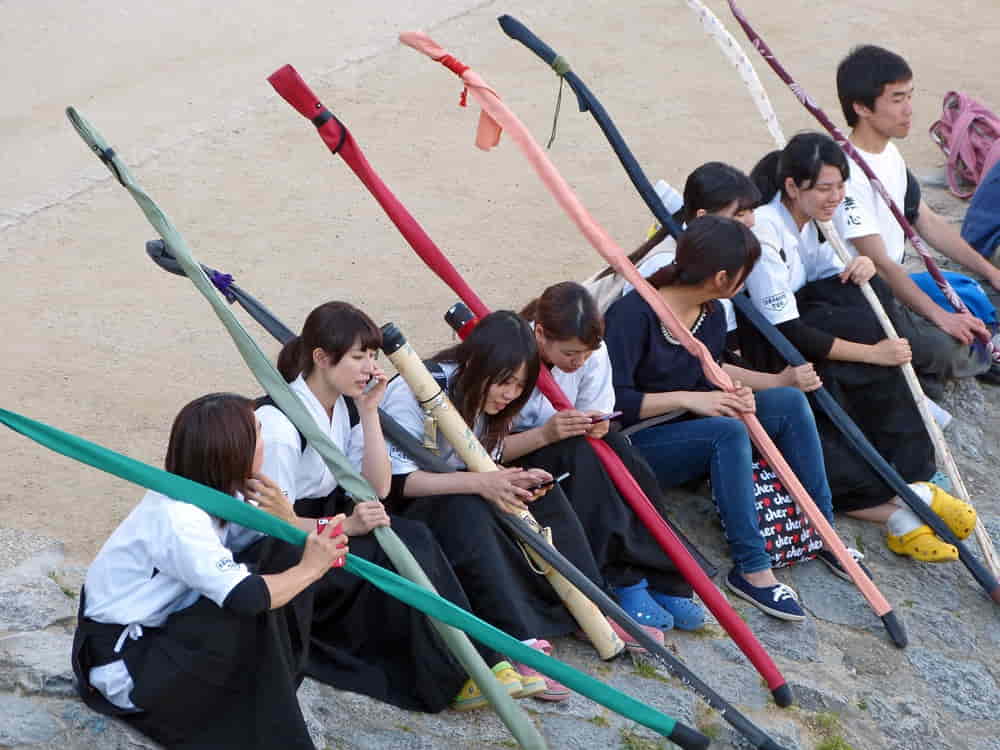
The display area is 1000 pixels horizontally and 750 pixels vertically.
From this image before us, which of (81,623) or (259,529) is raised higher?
(259,529)

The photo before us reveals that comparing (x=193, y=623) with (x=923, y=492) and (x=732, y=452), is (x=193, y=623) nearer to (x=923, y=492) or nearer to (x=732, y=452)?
(x=732, y=452)

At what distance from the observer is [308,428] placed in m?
2.85

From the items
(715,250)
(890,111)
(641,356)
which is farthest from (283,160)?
(715,250)

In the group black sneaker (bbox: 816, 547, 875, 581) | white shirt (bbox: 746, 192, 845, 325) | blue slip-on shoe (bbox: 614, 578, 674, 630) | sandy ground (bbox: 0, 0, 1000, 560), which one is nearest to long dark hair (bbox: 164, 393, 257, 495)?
Answer: sandy ground (bbox: 0, 0, 1000, 560)

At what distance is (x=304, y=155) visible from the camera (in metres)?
6.22

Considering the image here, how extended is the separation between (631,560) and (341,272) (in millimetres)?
2268

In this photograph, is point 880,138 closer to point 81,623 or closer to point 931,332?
point 931,332

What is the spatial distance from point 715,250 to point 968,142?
3.34 metres

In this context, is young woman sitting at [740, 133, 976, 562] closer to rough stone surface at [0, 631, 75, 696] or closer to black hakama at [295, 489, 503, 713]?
black hakama at [295, 489, 503, 713]

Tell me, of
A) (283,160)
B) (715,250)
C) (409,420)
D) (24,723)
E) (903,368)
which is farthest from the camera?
(283,160)

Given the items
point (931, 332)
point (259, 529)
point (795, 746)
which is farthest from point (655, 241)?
point (259, 529)

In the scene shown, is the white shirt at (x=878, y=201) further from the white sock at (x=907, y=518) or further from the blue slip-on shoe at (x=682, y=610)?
the blue slip-on shoe at (x=682, y=610)

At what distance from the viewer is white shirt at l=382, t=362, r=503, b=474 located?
3264 mm

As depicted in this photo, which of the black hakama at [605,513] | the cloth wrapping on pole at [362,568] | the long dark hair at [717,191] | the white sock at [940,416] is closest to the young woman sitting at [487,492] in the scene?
the black hakama at [605,513]
